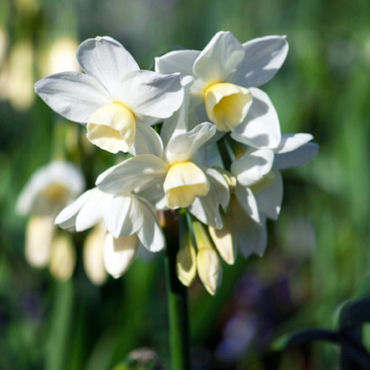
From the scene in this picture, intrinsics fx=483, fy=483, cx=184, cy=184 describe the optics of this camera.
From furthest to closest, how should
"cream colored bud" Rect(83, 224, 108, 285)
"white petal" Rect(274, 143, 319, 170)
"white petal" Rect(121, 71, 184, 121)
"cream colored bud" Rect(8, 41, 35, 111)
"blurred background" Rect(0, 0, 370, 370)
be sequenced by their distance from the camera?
"cream colored bud" Rect(8, 41, 35, 111) → "blurred background" Rect(0, 0, 370, 370) → "cream colored bud" Rect(83, 224, 108, 285) → "white petal" Rect(274, 143, 319, 170) → "white petal" Rect(121, 71, 184, 121)

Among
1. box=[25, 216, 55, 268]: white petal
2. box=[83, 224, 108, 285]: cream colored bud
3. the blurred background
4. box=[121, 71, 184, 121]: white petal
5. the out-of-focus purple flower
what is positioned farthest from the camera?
the out-of-focus purple flower

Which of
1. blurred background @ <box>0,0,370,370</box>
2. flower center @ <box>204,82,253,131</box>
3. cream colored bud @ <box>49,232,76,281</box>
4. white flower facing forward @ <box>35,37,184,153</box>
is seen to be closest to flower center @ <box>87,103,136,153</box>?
white flower facing forward @ <box>35,37,184,153</box>

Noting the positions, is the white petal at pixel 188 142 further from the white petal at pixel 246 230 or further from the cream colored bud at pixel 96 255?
the cream colored bud at pixel 96 255

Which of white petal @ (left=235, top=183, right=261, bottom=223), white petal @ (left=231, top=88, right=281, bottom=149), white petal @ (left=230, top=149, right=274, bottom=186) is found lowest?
white petal @ (left=235, top=183, right=261, bottom=223)

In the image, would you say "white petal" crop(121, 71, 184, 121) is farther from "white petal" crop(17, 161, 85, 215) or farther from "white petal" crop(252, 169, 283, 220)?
"white petal" crop(17, 161, 85, 215)

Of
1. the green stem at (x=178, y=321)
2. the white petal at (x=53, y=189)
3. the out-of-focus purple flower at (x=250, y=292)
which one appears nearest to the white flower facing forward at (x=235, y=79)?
the green stem at (x=178, y=321)

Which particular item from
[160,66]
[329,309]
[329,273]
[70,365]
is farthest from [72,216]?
[329,273]

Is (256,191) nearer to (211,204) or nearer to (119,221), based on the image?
(211,204)
